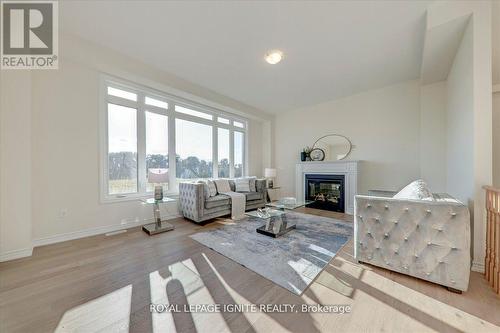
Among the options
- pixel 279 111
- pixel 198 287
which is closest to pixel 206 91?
pixel 279 111

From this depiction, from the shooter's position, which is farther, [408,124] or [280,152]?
[280,152]

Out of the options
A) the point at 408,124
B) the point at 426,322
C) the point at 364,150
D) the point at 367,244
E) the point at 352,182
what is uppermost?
the point at 408,124

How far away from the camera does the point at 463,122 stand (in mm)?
2332

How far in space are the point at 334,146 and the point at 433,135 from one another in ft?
6.02

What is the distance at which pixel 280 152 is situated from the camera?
20.0 feet

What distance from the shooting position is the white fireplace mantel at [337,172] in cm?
424

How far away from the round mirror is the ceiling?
A: 1.41 metres

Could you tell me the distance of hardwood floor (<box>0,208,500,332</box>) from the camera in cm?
130

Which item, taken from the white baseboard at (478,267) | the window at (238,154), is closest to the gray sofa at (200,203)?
the window at (238,154)

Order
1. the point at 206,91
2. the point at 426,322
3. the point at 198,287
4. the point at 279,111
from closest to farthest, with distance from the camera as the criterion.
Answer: the point at 426,322 < the point at 198,287 < the point at 206,91 < the point at 279,111

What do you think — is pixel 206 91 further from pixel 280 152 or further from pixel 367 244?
pixel 367 244

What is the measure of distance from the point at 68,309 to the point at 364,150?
5289mm

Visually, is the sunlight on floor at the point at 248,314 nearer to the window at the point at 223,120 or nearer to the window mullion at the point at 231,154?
the window mullion at the point at 231,154

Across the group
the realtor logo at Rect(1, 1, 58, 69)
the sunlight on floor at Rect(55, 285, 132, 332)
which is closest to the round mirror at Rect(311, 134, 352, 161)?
the sunlight on floor at Rect(55, 285, 132, 332)
